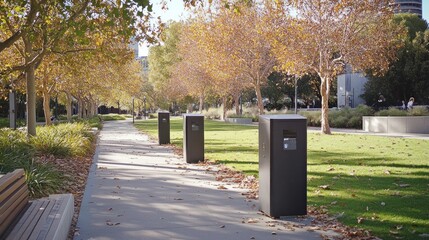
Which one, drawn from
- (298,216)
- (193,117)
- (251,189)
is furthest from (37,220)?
(193,117)

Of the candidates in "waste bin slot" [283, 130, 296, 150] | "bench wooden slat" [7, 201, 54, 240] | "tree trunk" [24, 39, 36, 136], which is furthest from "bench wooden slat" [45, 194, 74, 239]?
"tree trunk" [24, 39, 36, 136]

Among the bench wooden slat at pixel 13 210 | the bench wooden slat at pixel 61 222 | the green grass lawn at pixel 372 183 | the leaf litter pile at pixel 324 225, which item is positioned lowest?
the leaf litter pile at pixel 324 225

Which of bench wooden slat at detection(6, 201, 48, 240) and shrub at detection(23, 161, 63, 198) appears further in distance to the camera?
shrub at detection(23, 161, 63, 198)

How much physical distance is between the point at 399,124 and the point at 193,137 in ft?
Answer: 52.2

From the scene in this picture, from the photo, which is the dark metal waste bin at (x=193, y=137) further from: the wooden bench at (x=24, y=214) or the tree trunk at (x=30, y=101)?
the wooden bench at (x=24, y=214)

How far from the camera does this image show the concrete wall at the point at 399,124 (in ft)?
81.0

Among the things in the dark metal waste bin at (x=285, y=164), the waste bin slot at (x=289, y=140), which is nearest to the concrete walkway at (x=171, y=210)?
the dark metal waste bin at (x=285, y=164)

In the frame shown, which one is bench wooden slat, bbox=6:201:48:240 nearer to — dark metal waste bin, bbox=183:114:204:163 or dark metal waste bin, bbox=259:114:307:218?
dark metal waste bin, bbox=259:114:307:218

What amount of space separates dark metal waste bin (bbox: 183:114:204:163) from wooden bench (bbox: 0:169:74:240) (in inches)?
285

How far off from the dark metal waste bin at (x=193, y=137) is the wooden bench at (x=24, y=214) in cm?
723

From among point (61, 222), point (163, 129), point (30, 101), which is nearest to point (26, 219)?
point (61, 222)

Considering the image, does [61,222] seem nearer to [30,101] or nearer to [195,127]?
[195,127]

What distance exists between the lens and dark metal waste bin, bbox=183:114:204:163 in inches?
529

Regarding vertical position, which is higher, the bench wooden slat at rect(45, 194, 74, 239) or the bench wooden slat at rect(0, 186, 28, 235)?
the bench wooden slat at rect(0, 186, 28, 235)
